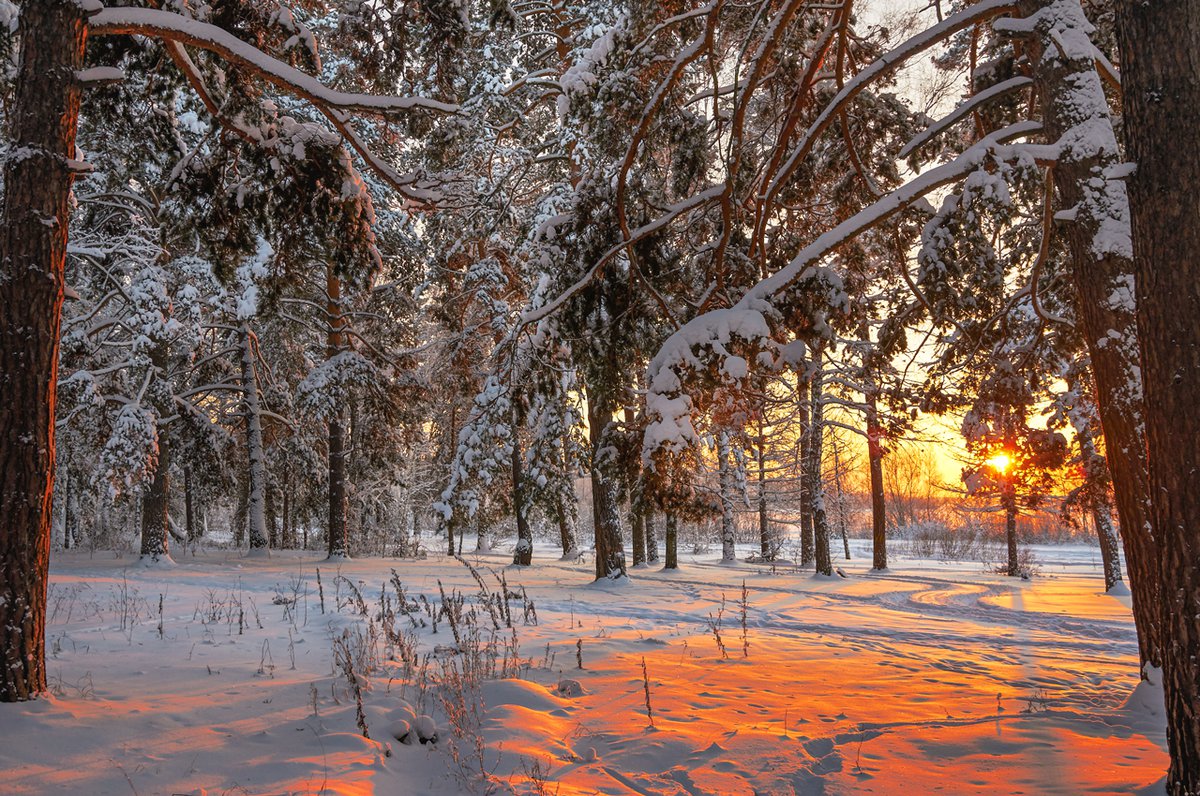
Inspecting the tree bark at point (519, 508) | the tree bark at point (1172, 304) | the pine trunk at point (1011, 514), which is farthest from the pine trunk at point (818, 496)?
the tree bark at point (1172, 304)

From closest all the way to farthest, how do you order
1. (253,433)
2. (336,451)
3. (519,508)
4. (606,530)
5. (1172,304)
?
1. (1172,304)
2. (606,530)
3. (519,508)
4. (336,451)
5. (253,433)

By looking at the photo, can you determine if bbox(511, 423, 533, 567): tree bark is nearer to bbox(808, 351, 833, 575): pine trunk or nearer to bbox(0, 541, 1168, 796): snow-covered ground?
bbox(0, 541, 1168, 796): snow-covered ground

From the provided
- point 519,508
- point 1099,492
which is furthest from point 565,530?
point 1099,492

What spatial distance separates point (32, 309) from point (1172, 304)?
21.1ft

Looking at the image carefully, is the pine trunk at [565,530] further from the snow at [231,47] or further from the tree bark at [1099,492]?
the snow at [231,47]

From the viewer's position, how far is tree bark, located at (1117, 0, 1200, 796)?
3096 mm

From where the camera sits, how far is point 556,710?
15.7 feet

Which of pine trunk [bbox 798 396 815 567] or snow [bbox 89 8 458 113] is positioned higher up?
snow [bbox 89 8 458 113]

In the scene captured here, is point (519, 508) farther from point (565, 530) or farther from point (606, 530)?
point (565, 530)

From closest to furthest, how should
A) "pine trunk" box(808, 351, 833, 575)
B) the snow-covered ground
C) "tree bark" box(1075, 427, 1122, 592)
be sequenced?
the snow-covered ground → "tree bark" box(1075, 427, 1122, 592) → "pine trunk" box(808, 351, 833, 575)

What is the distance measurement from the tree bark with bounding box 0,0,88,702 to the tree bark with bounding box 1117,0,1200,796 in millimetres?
6200

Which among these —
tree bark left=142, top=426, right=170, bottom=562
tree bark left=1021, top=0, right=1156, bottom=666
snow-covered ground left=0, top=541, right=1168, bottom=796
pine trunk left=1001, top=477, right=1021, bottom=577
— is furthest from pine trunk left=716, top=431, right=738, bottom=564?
tree bark left=1021, top=0, right=1156, bottom=666

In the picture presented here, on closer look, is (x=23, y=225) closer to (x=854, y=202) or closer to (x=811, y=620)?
(x=854, y=202)

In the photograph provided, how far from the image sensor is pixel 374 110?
548 cm
